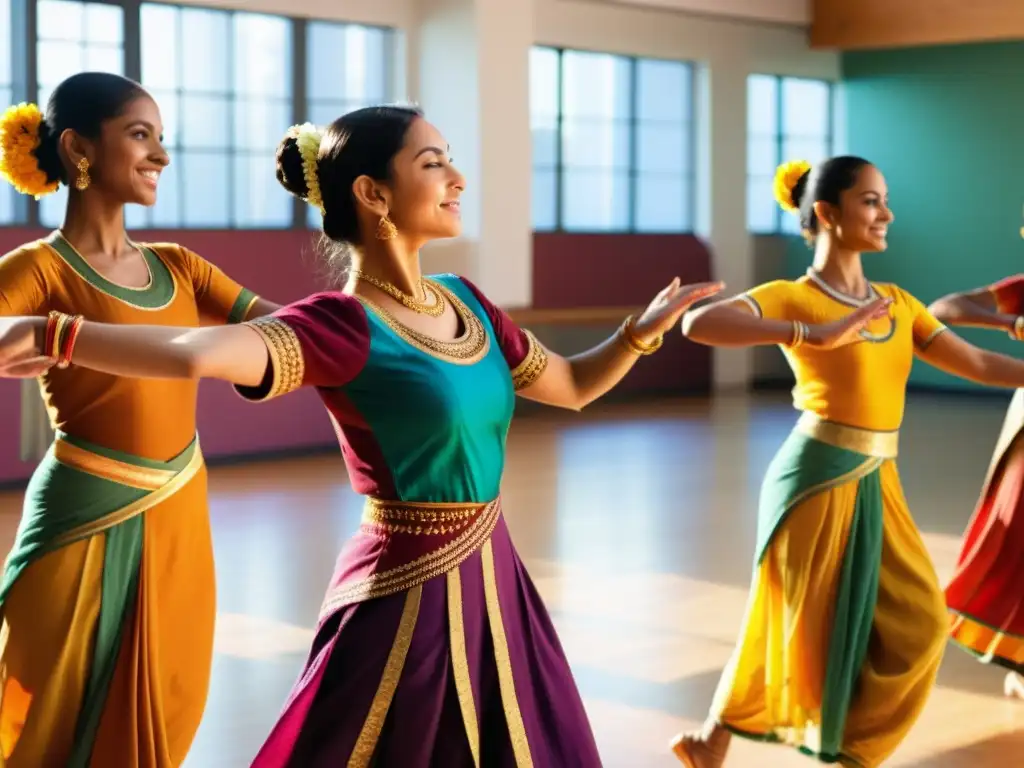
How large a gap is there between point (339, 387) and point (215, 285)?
102cm

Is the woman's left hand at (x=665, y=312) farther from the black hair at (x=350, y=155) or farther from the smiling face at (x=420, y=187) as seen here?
the black hair at (x=350, y=155)

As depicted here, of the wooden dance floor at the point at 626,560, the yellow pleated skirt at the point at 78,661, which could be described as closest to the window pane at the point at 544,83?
the wooden dance floor at the point at 626,560

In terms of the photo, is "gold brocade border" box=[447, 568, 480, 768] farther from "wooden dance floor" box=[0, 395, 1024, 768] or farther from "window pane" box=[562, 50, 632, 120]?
"window pane" box=[562, 50, 632, 120]

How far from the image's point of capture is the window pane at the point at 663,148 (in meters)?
12.2

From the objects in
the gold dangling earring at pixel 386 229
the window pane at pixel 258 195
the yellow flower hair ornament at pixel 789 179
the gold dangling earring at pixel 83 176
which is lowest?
the gold dangling earring at pixel 386 229

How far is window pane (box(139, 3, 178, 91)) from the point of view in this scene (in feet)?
27.6

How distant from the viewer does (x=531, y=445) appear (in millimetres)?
9445

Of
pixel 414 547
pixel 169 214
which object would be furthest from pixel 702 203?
pixel 414 547

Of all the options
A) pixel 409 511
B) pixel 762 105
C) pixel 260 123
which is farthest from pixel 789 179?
pixel 762 105

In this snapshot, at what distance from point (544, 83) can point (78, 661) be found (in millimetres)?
8937

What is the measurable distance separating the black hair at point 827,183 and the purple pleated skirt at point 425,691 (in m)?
1.60

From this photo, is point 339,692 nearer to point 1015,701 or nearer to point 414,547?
point 414,547

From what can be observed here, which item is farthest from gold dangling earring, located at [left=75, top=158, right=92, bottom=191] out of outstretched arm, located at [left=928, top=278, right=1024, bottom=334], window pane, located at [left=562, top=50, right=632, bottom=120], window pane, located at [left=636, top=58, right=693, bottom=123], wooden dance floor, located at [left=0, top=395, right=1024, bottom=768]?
window pane, located at [left=636, top=58, right=693, bottom=123]

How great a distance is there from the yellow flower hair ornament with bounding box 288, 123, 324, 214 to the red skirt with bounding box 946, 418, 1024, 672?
2.57 meters
